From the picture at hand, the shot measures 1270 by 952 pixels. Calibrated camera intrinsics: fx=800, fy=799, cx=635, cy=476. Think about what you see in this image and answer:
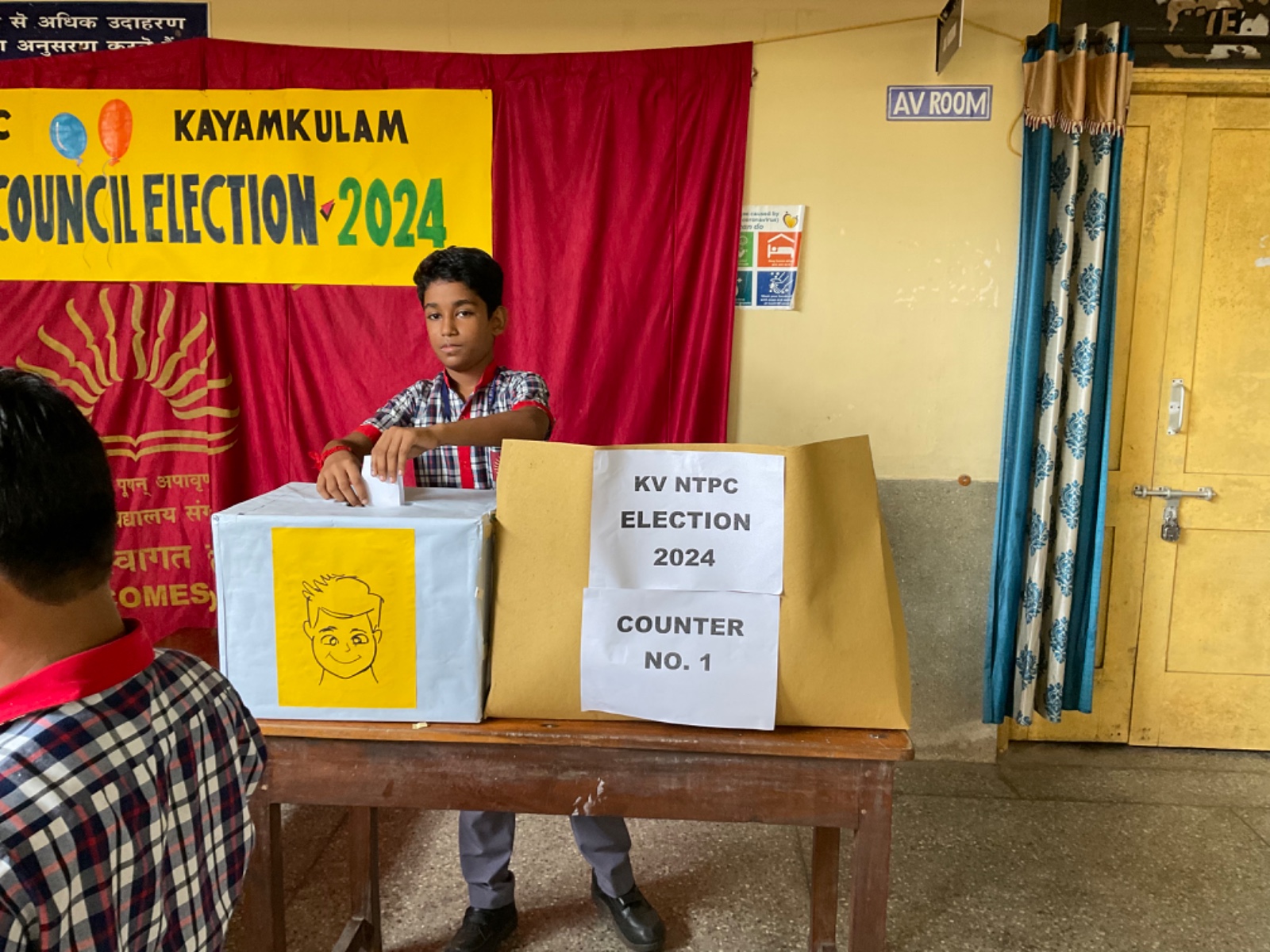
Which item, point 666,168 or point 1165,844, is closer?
point 1165,844

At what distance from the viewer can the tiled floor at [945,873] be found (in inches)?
71.1

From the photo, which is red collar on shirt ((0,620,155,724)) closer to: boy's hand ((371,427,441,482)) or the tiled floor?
boy's hand ((371,427,441,482))

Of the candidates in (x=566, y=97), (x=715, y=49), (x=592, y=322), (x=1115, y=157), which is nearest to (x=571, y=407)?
(x=592, y=322)

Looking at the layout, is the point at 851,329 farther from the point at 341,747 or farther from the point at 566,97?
the point at 341,747

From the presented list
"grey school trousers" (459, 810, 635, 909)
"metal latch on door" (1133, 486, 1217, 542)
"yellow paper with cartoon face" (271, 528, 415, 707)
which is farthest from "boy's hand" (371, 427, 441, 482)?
"metal latch on door" (1133, 486, 1217, 542)

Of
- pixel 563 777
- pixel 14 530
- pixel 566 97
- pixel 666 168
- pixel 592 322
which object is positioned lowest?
pixel 563 777

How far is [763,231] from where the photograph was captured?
97.4 inches

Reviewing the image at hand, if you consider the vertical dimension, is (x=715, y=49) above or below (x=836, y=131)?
above

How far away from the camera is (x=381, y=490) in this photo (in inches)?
44.9

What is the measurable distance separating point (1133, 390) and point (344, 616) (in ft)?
8.58

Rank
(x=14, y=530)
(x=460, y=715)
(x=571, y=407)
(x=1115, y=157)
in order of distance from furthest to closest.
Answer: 1. (x=571, y=407)
2. (x=1115, y=157)
3. (x=460, y=715)
4. (x=14, y=530)

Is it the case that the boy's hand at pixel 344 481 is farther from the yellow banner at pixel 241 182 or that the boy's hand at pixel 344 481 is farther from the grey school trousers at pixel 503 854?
the yellow banner at pixel 241 182

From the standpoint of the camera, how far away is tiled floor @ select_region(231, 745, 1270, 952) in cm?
181

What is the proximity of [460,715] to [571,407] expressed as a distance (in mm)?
1485
